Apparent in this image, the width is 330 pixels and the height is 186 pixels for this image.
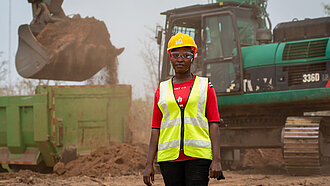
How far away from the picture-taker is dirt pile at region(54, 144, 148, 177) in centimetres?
979

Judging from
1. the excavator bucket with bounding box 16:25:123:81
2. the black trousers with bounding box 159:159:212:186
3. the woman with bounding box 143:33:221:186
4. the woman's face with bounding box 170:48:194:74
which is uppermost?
the excavator bucket with bounding box 16:25:123:81

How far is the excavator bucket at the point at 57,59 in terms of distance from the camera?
11.0 metres

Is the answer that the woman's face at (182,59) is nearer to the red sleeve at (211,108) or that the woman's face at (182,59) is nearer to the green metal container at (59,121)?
the red sleeve at (211,108)

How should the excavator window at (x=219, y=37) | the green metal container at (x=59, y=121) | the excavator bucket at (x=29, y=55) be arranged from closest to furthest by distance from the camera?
1. the excavator window at (x=219, y=37)
2. the green metal container at (x=59, y=121)
3. the excavator bucket at (x=29, y=55)

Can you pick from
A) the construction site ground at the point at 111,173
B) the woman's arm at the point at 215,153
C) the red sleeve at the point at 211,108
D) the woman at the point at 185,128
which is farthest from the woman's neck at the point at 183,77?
the construction site ground at the point at 111,173

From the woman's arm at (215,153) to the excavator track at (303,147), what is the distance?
5.00 metres

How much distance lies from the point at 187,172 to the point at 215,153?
8.9 inches

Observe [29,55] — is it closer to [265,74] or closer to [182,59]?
[265,74]

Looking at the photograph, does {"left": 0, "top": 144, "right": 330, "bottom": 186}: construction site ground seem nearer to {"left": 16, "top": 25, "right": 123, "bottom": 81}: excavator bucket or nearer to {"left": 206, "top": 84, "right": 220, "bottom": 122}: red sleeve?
{"left": 16, "top": 25, "right": 123, "bottom": 81}: excavator bucket

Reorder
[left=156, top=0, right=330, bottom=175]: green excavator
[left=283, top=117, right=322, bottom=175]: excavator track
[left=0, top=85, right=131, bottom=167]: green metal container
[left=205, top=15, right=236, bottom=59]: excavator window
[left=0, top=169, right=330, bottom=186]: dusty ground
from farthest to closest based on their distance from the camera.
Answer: [left=0, top=85, right=131, bottom=167]: green metal container < [left=205, top=15, right=236, bottom=59]: excavator window < [left=156, top=0, right=330, bottom=175]: green excavator < [left=283, top=117, right=322, bottom=175]: excavator track < [left=0, top=169, right=330, bottom=186]: dusty ground

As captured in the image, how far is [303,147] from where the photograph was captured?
809 centimetres

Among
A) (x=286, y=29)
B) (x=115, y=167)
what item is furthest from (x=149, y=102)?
(x=286, y=29)

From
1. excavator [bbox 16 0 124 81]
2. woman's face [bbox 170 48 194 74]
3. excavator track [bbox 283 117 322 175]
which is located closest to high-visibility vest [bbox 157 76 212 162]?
woman's face [bbox 170 48 194 74]

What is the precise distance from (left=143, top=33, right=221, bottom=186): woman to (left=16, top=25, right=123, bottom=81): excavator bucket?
25.7ft
